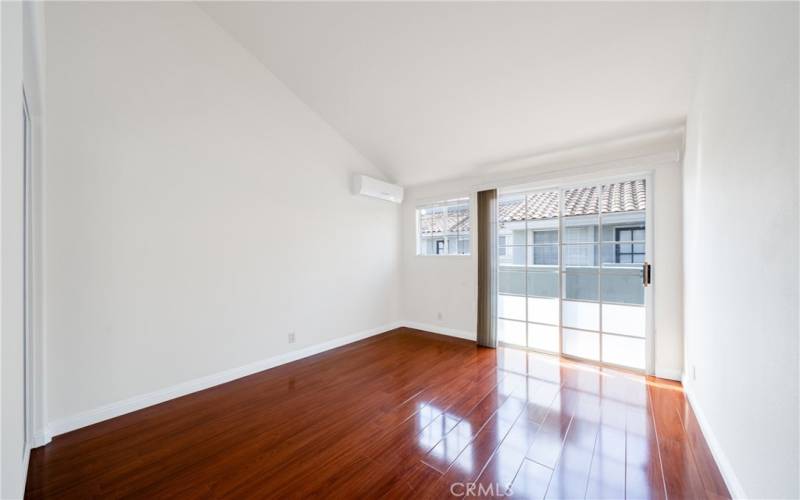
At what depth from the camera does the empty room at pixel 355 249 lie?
1478mm

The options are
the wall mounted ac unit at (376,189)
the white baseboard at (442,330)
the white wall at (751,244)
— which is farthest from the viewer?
the white baseboard at (442,330)

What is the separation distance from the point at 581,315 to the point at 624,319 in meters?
0.42

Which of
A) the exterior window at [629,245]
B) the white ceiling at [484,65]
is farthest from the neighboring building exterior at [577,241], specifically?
the white ceiling at [484,65]

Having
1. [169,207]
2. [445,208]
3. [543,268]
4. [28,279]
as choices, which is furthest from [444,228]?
[28,279]

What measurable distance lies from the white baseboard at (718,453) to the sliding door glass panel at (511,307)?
1.78 meters

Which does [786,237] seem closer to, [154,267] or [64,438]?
[154,267]

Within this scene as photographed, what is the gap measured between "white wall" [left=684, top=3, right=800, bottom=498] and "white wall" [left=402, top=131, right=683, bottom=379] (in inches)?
37.1

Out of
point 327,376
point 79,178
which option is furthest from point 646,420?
point 79,178

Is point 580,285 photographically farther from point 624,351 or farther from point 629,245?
point 624,351

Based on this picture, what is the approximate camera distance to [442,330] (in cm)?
478

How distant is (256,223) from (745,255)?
373 cm

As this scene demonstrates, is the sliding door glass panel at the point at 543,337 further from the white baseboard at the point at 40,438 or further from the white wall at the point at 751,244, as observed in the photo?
the white baseboard at the point at 40,438

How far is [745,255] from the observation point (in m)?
1.48

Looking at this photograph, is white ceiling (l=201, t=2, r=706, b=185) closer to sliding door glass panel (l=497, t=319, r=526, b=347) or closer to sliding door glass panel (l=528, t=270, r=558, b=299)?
sliding door glass panel (l=528, t=270, r=558, b=299)
